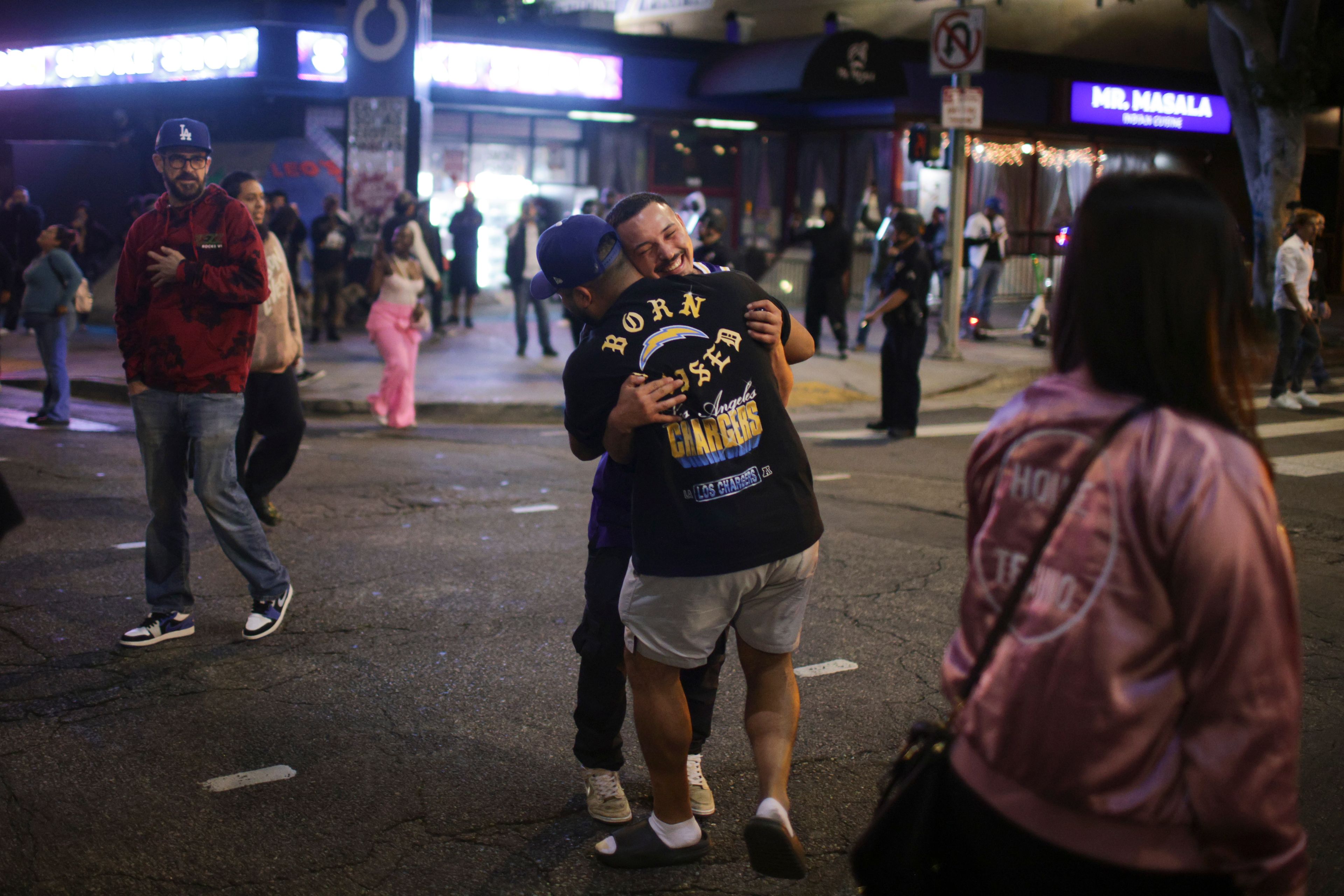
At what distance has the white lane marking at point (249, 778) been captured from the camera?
384 centimetres

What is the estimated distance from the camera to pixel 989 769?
1.87m

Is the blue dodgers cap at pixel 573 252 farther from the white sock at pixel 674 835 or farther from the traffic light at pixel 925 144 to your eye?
the traffic light at pixel 925 144

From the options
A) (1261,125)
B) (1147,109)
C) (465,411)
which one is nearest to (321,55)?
(465,411)

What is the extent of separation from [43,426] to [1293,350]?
11832mm

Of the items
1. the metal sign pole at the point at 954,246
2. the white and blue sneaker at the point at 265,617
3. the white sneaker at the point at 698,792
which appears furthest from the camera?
the metal sign pole at the point at 954,246

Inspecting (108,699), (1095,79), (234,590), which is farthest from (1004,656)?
(1095,79)

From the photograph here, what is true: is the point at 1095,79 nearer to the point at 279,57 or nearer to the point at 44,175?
the point at 279,57

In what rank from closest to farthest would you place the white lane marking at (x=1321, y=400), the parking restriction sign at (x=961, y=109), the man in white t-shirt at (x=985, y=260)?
the white lane marking at (x=1321, y=400) < the parking restriction sign at (x=961, y=109) < the man in white t-shirt at (x=985, y=260)

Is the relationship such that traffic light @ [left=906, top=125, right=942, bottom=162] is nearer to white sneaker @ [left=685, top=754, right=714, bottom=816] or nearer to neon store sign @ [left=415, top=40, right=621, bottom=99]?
neon store sign @ [left=415, top=40, right=621, bottom=99]

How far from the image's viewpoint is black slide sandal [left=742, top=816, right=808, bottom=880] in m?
2.97

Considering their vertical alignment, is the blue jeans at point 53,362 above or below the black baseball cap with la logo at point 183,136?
below

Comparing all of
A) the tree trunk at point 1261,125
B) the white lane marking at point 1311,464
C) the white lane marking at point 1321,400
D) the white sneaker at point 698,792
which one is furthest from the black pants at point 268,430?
the tree trunk at point 1261,125

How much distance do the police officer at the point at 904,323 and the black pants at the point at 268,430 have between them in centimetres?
543

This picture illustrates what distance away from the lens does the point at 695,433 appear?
312 cm
